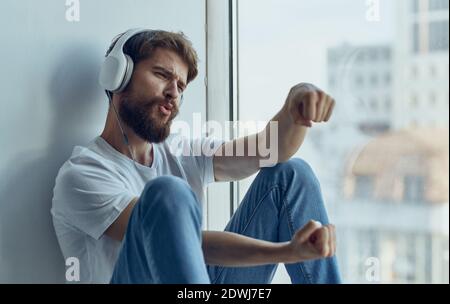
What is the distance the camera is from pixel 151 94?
1235 millimetres

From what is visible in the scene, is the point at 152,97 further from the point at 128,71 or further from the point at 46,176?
the point at 46,176

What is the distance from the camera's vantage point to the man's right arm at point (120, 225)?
1050 mm

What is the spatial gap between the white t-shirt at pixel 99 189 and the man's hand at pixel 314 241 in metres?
0.29

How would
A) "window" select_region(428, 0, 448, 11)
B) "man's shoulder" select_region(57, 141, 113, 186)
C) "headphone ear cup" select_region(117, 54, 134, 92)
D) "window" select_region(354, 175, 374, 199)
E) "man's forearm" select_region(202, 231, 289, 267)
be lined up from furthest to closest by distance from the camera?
"window" select_region(354, 175, 374, 199), "window" select_region(428, 0, 448, 11), "headphone ear cup" select_region(117, 54, 134, 92), "man's shoulder" select_region(57, 141, 113, 186), "man's forearm" select_region(202, 231, 289, 267)

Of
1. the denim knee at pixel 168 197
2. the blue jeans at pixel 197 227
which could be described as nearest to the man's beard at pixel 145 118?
the blue jeans at pixel 197 227

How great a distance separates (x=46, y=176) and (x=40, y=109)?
0.41 feet

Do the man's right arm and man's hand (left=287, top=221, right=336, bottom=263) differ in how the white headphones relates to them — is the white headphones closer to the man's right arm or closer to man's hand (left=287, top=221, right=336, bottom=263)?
the man's right arm

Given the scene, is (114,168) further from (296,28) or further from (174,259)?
(296,28)

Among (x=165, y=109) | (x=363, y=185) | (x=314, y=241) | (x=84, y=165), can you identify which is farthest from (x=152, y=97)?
(x=363, y=185)

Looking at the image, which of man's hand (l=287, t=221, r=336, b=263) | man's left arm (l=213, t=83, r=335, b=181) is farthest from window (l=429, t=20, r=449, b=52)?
man's hand (l=287, t=221, r=336, b=263)

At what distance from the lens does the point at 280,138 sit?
1.20 metres

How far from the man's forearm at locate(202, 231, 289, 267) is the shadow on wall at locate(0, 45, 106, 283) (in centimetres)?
34

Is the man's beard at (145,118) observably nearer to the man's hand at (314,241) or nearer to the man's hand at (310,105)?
the man's hand at (310,105)

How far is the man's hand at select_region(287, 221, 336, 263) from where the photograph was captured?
3.07ft
